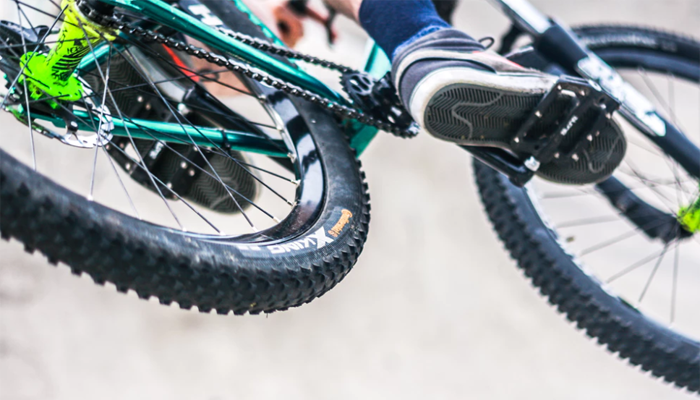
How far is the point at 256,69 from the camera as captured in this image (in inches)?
32.4

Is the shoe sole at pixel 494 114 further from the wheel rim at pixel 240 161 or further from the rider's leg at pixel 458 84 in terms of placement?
the wheel rim at pixel 240 161

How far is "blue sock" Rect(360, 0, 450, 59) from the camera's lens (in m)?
0.84

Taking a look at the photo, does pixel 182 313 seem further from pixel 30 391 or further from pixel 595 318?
Answer: pixel 595 318

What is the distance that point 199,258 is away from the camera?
0.55 metres

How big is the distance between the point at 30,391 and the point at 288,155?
681 mm

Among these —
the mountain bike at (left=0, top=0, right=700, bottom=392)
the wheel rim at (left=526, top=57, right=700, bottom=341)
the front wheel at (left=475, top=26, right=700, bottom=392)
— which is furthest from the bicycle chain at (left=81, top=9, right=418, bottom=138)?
the wheel rim at (left=526, top=57, right=700, bottom=341)

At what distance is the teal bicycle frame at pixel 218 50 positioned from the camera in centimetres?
74

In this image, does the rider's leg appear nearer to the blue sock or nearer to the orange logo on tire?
the blue sock

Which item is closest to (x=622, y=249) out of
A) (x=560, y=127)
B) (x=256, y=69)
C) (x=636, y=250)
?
(x=636, y=250)

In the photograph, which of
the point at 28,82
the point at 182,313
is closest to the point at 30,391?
the point at 182,313

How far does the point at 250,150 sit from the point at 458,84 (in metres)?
0.29

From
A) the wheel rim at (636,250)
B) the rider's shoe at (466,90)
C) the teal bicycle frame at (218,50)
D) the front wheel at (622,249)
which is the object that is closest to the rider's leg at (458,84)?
the rider's shoe at (466,90)

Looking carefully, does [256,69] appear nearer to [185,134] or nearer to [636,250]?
[185,134]

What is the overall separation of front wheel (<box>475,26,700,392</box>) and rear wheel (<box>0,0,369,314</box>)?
393mm
